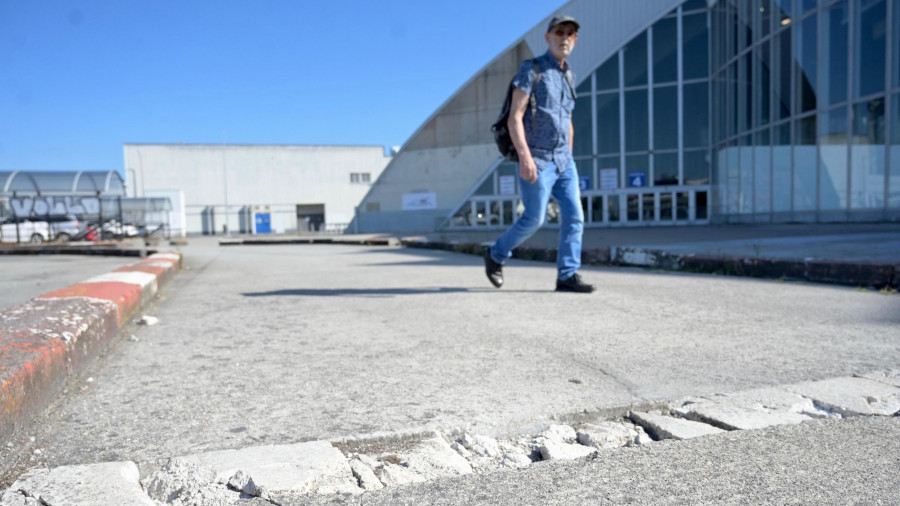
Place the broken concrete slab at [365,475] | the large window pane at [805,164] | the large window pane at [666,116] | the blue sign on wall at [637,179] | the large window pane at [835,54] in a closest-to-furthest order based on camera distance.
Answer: the broken concrete slab at [365,475], the large window pane at [835,54], the large window pane at [805,164], the large window pane at [666,116], the blue sign on wall at [637,179]

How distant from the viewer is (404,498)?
1293 millimetres

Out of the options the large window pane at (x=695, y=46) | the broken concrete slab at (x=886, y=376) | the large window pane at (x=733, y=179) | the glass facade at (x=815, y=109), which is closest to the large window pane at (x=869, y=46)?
the glass facade at (x=815, y=109)

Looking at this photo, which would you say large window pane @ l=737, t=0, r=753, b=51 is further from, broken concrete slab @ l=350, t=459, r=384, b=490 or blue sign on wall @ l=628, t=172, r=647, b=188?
broken concrete slab @ l=350, t=459, r=384, b=490

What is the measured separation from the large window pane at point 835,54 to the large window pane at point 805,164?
2.72 ft

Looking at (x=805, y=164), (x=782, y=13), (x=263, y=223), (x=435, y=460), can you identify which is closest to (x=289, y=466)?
(x=435, y=460)

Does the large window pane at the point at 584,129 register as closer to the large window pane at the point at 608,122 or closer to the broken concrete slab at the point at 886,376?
the large window pane at the point at 608,122

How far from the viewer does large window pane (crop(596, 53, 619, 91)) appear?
2606cm

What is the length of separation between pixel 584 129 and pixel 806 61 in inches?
406

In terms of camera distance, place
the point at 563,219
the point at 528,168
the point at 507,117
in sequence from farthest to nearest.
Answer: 1. the point at 563,219
2. the point at 507,117
3. the point at 528,168

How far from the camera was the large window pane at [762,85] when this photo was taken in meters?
19.3

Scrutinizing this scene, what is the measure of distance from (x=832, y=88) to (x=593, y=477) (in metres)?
18.2

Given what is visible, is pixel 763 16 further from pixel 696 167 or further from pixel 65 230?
pixel 65 230

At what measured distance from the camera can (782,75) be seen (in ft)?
60.2

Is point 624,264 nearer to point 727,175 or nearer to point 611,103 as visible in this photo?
point 727,175
